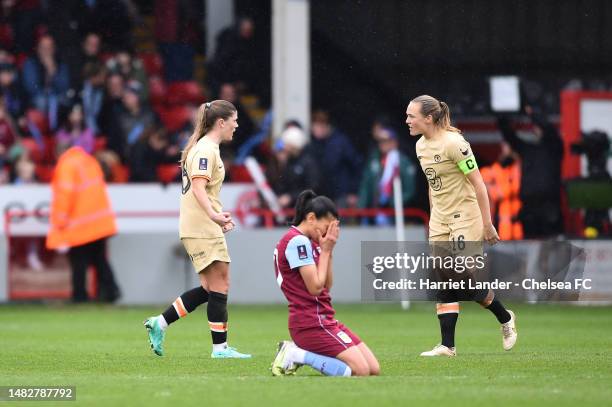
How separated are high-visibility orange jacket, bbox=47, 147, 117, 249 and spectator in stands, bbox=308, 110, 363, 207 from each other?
10.9 feet

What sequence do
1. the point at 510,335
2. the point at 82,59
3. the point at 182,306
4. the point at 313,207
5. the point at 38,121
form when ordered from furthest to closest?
the point at 82,59, the point at 38,121, the point at 510,335, the point at 182,306, the point at 313,207

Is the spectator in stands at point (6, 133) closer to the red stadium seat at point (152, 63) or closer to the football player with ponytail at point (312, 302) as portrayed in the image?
the red stadium seat at point (152, 63)

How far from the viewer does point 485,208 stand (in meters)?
11.8

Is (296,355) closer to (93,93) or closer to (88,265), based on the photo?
(88,265)

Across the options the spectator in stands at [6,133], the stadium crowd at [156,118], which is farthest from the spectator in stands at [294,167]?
the spectator in stands at [6,133]

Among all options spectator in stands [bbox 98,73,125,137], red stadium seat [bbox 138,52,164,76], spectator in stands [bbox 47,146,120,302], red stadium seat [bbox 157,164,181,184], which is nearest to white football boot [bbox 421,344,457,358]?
spectator in stands [bbox 47,146,120,302]

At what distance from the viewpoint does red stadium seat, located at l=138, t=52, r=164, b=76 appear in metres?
25.8

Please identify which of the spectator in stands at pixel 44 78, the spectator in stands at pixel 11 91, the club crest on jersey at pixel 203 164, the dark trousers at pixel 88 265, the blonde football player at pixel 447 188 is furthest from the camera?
the spectator in stands at pixel 44 78

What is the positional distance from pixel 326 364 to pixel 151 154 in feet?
42.8

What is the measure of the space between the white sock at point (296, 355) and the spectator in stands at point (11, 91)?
14604 millimetres

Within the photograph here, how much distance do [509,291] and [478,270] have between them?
2.12 m

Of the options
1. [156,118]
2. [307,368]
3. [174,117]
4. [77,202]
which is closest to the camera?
[307,368]

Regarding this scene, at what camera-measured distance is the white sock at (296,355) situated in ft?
33.3

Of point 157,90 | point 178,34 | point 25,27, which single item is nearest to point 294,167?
point 157,90
